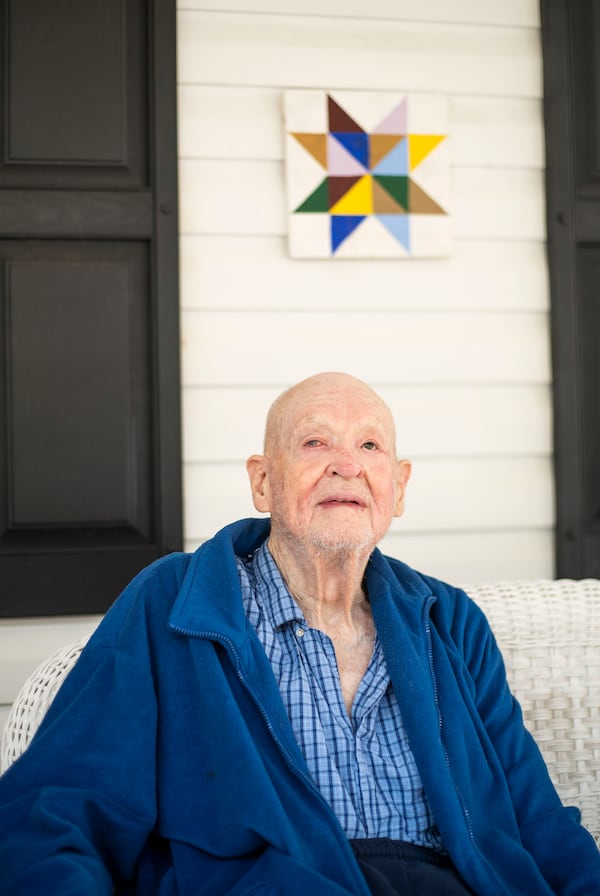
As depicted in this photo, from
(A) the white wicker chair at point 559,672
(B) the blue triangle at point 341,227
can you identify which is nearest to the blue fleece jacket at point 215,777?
(A) the white wicker chair at point 559,672

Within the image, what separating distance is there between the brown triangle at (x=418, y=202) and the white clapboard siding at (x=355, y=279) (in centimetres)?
13

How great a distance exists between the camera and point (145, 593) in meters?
1.62

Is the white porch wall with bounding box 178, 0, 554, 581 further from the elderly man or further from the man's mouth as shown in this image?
the man's mouth

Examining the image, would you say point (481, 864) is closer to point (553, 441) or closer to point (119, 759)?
point (119, 759)

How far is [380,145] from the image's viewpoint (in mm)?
2627

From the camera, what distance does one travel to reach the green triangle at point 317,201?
101 inches

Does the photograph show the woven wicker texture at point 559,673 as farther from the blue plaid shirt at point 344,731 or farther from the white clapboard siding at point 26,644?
the white clapboard siding at point 26,644

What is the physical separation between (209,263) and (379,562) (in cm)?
105

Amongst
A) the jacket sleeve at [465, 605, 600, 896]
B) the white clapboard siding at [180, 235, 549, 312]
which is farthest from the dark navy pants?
the white clapboard siding at [180, 235, 549, 312]

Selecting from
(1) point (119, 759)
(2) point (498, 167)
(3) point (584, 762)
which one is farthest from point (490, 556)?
(1) point (119, 759)

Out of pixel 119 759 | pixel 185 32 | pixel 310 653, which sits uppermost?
pixel 185 32

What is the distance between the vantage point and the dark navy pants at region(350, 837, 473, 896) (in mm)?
1500

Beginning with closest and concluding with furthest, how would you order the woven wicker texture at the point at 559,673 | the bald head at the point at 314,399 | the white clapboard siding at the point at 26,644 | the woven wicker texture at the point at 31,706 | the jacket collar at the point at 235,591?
1. the jacket collar at the point at 235,591
2. the woven wicker texture at the point at 31,706
3. the bald head at the point at 314,399
4. the woven wicker texture at the point at 559,673
5. the white clapboard siding at the point at 26,644

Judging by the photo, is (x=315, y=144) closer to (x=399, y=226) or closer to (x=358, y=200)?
(x=358, y=200)
